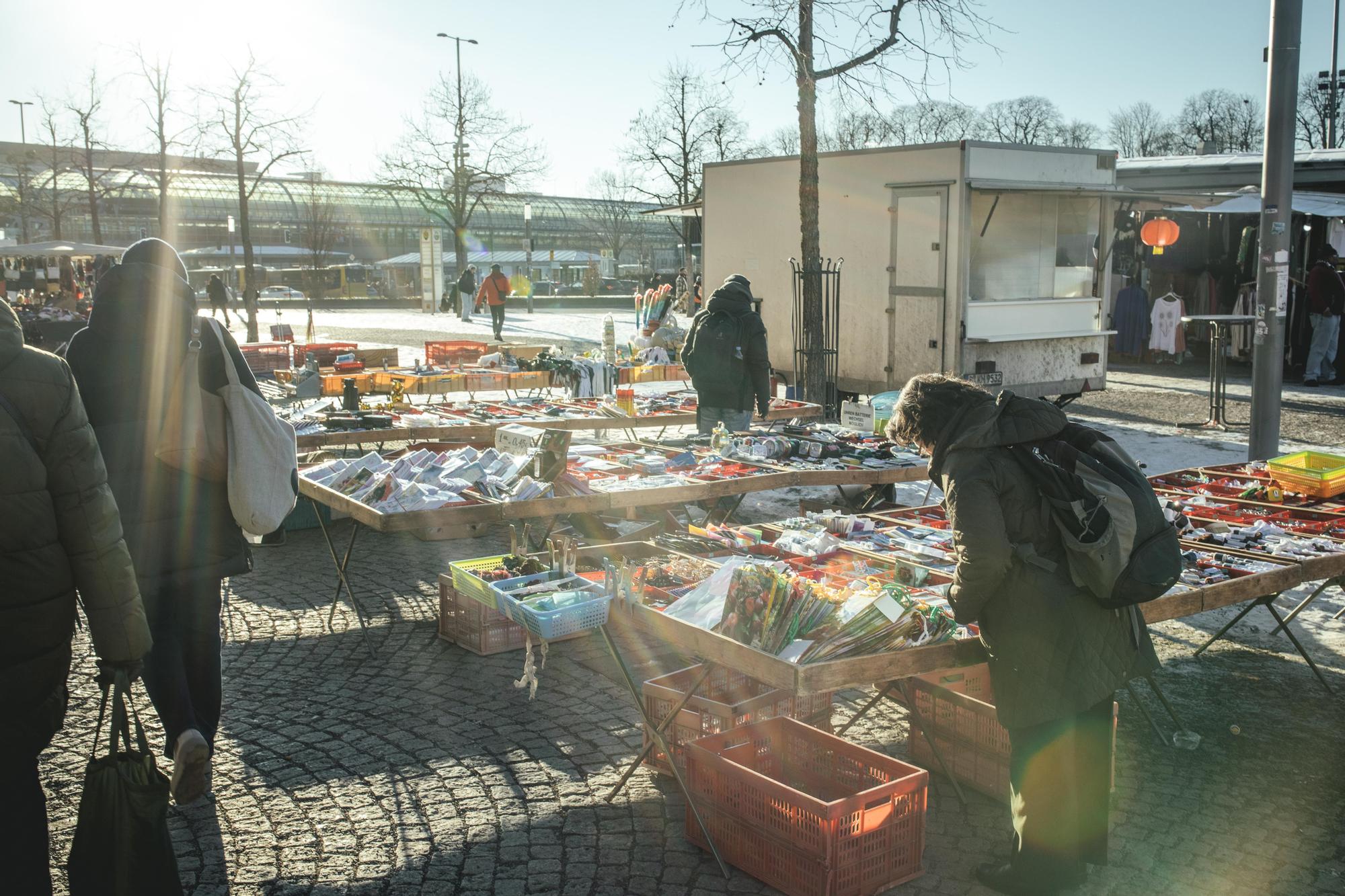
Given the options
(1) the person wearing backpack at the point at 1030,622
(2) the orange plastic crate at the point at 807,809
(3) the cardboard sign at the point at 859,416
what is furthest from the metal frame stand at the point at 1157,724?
(3) the cardboard sign at the point at 859,416

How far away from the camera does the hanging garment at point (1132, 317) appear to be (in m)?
19.5

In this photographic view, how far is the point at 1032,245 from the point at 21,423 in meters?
12.1

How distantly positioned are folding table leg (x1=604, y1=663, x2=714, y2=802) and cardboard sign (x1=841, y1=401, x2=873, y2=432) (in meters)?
5.43

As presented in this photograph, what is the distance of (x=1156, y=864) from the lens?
3816 millimetres

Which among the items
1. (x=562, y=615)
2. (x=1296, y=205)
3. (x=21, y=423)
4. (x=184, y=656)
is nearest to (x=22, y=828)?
(x=21, y=423)

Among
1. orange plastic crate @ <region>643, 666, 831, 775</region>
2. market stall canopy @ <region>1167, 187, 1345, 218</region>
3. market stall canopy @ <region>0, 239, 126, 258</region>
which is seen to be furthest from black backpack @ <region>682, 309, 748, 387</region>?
market stall canopy @ <region>0, 239, 126, 258</region>

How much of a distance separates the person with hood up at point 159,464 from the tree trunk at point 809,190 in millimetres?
8443

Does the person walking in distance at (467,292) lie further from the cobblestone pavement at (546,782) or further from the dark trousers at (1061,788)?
the dark trousers at (1061,788)

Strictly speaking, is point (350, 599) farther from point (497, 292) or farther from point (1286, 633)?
point (497, 292)

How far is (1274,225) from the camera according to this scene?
880 centimetres

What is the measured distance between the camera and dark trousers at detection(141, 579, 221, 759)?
402 centimetres

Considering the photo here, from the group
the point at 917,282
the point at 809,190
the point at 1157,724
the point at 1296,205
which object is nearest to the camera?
the point at 1157,724

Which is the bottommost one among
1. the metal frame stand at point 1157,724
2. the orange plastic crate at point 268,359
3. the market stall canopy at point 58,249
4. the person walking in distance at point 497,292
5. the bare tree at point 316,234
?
the metal frame stand at point 1157,724

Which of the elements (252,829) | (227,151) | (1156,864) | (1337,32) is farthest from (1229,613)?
(1337,32)
